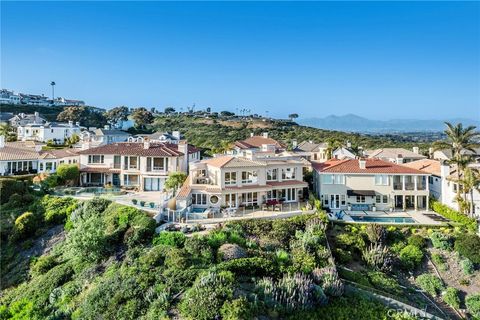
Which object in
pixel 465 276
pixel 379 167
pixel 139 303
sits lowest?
pixel 465 276

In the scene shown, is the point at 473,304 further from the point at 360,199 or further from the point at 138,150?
the point at 138,150

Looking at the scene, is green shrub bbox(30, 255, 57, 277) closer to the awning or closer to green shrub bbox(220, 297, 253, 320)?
green shrub bbox(220, 297, 253, 320)

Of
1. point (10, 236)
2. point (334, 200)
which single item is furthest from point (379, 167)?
point (10, 236)

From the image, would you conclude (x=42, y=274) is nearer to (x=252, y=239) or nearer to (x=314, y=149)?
(x=252, y=239)

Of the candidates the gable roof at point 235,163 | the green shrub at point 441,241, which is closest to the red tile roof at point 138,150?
the gable roof at point 235,163

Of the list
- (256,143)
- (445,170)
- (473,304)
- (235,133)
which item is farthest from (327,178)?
(235,133)
